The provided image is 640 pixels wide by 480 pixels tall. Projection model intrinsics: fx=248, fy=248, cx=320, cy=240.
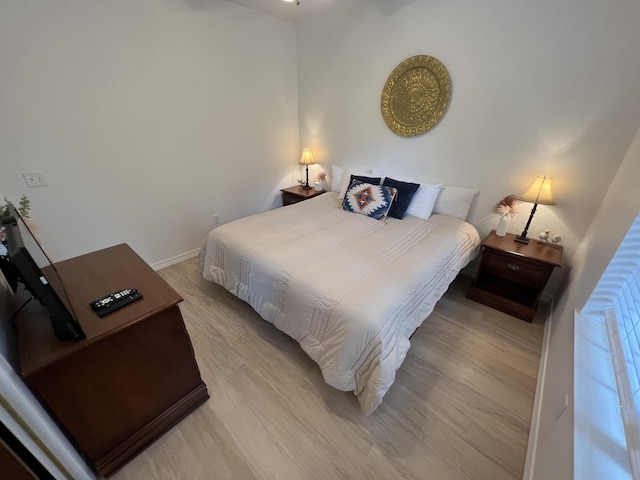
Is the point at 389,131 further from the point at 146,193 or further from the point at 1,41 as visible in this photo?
the point at 1,41

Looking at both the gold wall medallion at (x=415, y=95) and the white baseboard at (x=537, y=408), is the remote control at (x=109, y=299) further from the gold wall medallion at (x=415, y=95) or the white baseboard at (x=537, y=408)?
the gold wall medallion at (x=415, y=95)

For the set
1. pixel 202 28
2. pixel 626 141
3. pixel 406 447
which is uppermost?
pixel 202 28

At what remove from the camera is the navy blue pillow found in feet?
7.77

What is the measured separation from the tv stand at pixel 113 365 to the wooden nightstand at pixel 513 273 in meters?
2.26

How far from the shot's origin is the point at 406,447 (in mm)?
1235

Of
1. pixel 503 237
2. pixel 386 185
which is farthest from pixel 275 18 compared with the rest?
pixel 503 237

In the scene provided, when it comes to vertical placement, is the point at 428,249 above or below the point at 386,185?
below

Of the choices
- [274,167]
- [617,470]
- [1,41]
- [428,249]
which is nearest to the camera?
[617,470]

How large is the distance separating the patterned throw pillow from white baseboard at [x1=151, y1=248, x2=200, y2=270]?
1.84 metres

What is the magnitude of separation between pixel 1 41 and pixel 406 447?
3340 millimetres

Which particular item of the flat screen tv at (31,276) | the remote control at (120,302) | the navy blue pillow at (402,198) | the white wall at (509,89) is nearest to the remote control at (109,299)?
the remote control at (120,302)

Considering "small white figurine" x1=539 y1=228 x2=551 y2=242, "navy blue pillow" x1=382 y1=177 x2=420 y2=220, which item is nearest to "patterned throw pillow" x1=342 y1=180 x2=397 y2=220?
"navy blue pillow" x1=382 y1=177 x2=420 y2=220

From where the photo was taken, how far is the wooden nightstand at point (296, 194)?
10.6 feet

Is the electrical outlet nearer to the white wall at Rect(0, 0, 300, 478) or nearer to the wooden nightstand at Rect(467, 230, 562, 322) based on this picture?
the white wall at Rect(0, 0, 300, 478)
